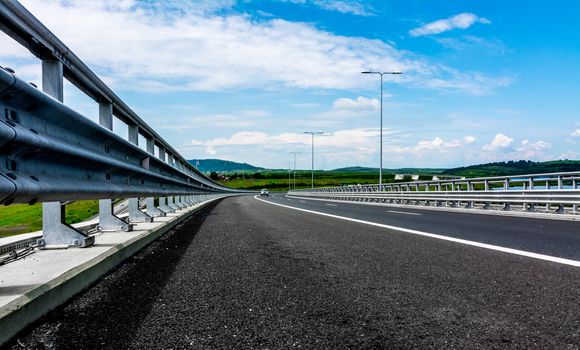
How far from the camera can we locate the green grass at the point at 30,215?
15.6m

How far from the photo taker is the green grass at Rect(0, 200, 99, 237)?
51.3ft

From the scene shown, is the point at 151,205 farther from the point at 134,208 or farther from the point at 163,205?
the point at 163,205

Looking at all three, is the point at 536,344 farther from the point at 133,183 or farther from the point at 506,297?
the point at 133,183

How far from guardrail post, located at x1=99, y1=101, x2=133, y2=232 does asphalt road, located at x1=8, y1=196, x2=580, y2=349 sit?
72 centimetres

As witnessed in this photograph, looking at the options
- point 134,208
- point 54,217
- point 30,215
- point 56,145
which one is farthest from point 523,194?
point 30,215

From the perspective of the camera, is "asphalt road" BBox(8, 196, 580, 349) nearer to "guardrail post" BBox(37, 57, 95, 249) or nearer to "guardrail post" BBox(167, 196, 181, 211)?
"guardrail post" BBox(37, 57, 95, 249)

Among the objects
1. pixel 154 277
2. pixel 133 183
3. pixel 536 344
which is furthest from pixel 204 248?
pixel 536 344

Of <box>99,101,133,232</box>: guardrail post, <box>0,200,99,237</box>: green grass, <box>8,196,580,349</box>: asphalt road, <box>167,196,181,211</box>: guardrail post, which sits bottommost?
<box>0,200,99,237</box>: green grass

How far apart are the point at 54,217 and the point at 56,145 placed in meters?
1.27

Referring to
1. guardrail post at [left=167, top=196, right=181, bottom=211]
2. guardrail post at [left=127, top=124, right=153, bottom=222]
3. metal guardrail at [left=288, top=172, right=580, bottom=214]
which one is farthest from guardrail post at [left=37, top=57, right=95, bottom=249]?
metal guardrail at [left=288, top=172, right=580, bottom=214]

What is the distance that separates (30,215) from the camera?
19000mm

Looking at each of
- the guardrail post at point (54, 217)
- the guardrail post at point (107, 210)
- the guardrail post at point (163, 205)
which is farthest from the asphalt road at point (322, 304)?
the guardrail post at point (163, 205)

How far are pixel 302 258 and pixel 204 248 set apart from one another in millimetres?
1516

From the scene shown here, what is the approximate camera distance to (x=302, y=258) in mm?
5941
